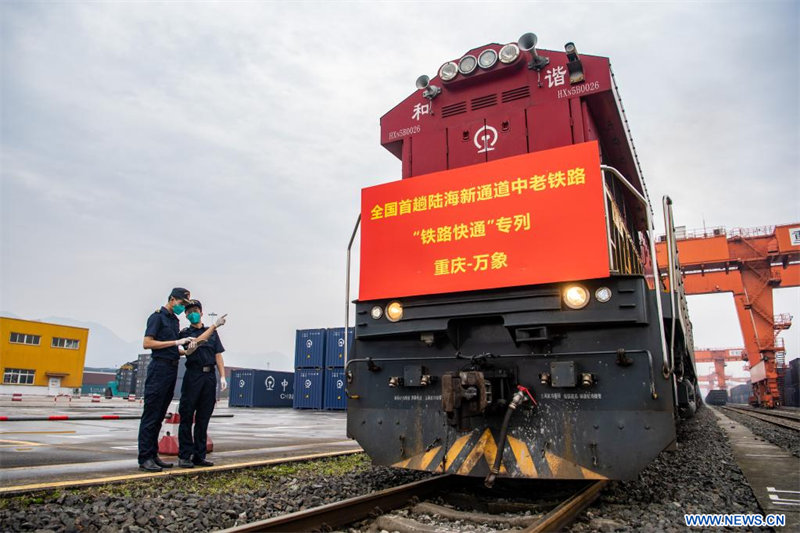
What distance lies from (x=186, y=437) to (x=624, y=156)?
550 cm

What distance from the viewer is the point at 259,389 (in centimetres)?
2795

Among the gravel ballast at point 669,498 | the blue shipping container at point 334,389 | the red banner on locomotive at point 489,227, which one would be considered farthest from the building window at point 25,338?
the gravel ballast at point 669,498

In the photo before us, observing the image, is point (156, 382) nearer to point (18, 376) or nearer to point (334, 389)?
Answer: point (334, 389)

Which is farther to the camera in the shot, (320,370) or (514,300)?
(320,370)

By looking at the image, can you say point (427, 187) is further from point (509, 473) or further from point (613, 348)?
point (509, 473)

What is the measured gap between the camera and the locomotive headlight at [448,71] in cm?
507

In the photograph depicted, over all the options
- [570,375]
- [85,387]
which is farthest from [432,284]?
[85,387]

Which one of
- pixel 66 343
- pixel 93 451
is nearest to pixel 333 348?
pixel 93 451

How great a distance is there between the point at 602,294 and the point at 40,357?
44594mm

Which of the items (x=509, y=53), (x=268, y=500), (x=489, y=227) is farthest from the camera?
(x=509, y=53)

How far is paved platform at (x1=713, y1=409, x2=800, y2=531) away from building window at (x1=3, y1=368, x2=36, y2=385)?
4279 centimetres

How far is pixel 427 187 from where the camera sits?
4387 millimetres

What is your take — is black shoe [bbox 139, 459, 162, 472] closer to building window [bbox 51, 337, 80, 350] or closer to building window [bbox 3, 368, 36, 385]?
building window [bbox 3, 368, 36, 385]

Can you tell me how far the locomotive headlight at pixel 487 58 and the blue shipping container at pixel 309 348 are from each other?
2035 centimetres
